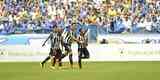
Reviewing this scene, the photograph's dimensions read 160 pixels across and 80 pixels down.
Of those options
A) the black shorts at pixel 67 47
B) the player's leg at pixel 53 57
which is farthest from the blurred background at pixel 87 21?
the black shorts at pixel 67 47

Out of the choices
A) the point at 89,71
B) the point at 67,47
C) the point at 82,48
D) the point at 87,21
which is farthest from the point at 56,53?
the point at 87,21

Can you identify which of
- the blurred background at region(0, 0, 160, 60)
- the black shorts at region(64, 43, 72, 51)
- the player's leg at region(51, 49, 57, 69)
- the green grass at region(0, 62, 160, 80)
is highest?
the blurred background at region(0, 0, 160, 60)

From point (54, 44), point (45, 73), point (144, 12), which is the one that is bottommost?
point (45, 73)

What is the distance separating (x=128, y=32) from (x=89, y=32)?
0.93 metres

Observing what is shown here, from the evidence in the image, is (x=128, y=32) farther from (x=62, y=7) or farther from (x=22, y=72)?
(x=22, y=72)

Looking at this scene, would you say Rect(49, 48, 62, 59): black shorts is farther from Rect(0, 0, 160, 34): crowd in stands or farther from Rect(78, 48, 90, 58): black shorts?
Rect(0, 0, 160, 34): crowd in stands

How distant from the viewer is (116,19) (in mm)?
8008

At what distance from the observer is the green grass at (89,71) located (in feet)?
21.7

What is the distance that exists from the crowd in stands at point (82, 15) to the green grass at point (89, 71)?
2.86ft

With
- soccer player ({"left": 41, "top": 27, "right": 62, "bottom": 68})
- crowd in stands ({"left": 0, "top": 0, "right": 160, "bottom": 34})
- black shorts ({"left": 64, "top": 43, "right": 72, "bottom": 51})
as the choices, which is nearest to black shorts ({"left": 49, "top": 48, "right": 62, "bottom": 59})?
soccer player ({"left": 41, "top": 27, "right": 62, "bottom": 68})

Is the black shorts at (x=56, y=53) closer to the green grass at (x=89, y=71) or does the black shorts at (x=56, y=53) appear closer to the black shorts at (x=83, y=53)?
the green grass at (x=89, y=71)

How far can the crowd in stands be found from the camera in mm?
7812

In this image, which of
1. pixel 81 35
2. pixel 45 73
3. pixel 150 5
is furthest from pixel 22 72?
pixel 150 5

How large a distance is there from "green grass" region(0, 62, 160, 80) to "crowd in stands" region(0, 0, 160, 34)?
87 cm
